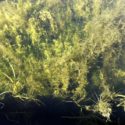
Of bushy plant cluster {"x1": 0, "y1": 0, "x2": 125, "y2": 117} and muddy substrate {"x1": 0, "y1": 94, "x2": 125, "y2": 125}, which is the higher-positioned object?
bushy plant cluster {"x1": 0, "y1": 0, "x2": 125, "y2": 117}

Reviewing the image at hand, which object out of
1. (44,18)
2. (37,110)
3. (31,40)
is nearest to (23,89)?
(37,110)

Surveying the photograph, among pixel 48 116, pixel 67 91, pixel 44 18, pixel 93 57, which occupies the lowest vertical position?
pixel 48 116

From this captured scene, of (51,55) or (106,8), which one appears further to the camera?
(106,8)

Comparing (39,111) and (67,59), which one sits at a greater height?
(67,59)

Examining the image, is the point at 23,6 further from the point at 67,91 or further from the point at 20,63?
the point at 67,91

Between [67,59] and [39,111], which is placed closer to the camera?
[67,59]
